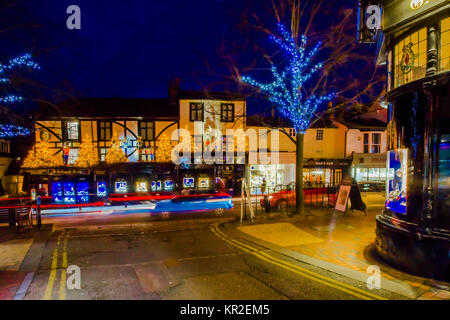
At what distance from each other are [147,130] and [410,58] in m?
22.7

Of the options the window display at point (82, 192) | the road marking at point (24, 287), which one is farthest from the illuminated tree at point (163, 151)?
the road marking at point (24, 287)

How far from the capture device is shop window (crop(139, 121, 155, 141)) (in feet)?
83.9

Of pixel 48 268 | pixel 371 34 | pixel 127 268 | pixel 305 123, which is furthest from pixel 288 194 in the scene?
pixel 48 268

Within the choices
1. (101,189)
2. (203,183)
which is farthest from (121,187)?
(203,183)

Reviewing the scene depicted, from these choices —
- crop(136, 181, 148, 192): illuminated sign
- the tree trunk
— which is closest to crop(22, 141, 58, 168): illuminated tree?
crop(136, 181, 148, 192): illuminated sign

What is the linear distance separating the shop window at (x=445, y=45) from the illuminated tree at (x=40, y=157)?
2647 centimetres

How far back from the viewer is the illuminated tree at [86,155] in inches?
947

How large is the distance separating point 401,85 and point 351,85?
550 cm

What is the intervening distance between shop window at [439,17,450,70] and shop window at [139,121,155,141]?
75.6ft

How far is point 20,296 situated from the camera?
520cm

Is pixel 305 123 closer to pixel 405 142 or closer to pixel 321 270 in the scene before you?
pixel 405 142

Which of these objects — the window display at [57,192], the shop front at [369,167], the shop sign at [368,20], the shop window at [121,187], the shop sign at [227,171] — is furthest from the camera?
the shop front at [369,167]

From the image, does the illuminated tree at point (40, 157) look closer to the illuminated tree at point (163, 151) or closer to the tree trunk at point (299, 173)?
the illuminated tree at point (163, 151)

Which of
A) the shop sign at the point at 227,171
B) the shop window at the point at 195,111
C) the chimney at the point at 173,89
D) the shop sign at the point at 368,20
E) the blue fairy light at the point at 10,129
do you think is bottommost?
the shop sign at the point at 227,171
